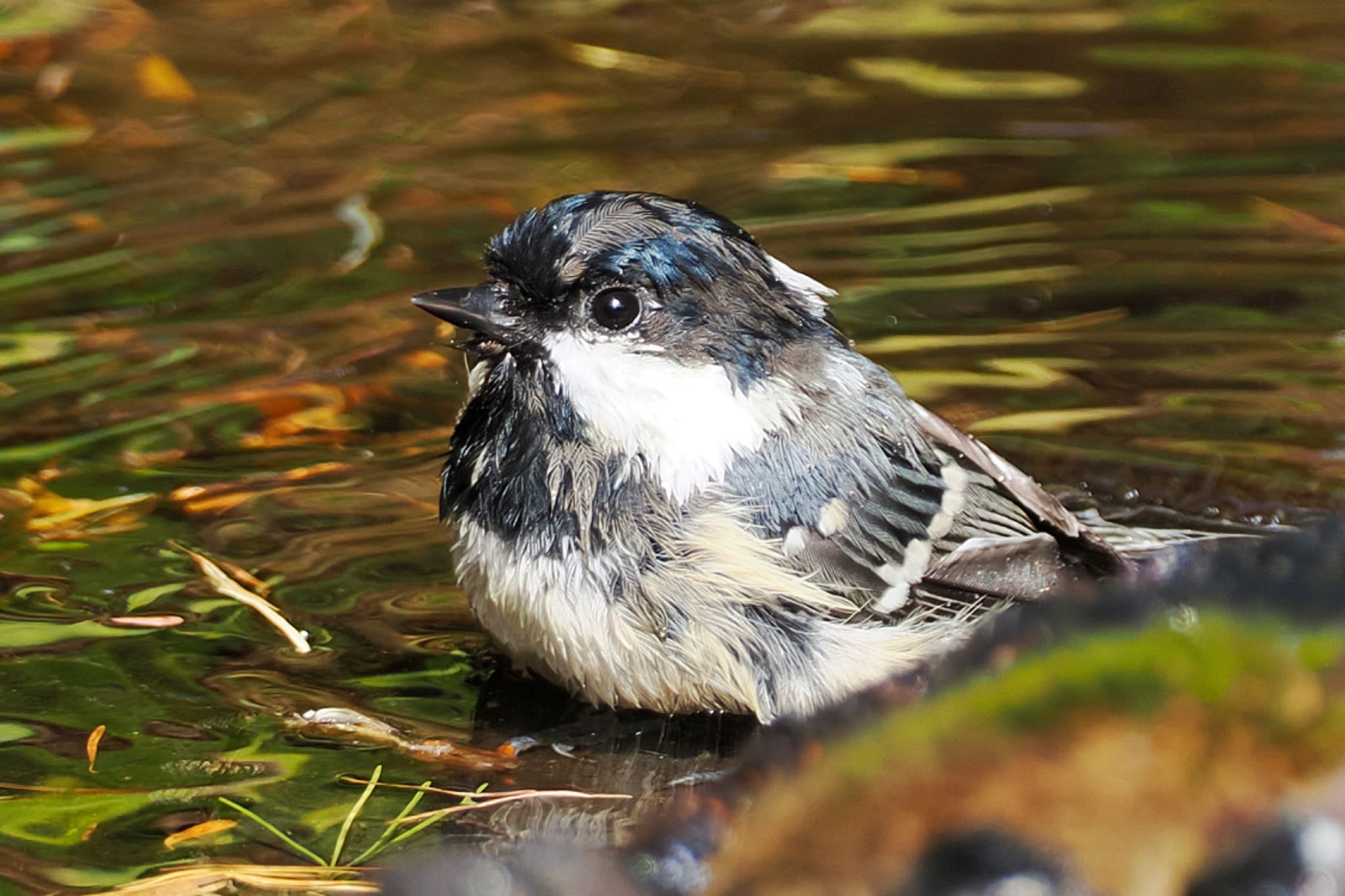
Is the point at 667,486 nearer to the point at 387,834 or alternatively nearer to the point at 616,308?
the point at 616,308

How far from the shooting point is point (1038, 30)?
845 cm

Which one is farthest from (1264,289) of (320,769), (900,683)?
(900,683)

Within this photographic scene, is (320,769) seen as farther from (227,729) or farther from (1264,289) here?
(1264,289)

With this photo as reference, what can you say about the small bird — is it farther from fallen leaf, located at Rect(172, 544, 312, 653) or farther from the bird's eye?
fallen leaf, located at Rect(172, 544, 312, 653)

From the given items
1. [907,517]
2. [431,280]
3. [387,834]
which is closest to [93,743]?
[387,834]

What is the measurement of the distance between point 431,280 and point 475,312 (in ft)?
7.95

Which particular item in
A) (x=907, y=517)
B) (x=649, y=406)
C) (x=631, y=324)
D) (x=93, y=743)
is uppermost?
(x=631, y=324)

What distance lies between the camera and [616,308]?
358 cm

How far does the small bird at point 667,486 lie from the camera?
353 centimetres

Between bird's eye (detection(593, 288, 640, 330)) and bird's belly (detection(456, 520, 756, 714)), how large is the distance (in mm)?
472

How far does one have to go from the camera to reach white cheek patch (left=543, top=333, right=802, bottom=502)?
141 inches

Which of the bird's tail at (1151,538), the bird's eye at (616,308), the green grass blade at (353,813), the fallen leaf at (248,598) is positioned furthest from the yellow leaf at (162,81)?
the green grass blade at (353,813)

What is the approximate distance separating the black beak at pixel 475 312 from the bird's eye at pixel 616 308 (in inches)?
7.0

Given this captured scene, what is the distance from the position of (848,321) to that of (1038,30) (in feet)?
11.0
